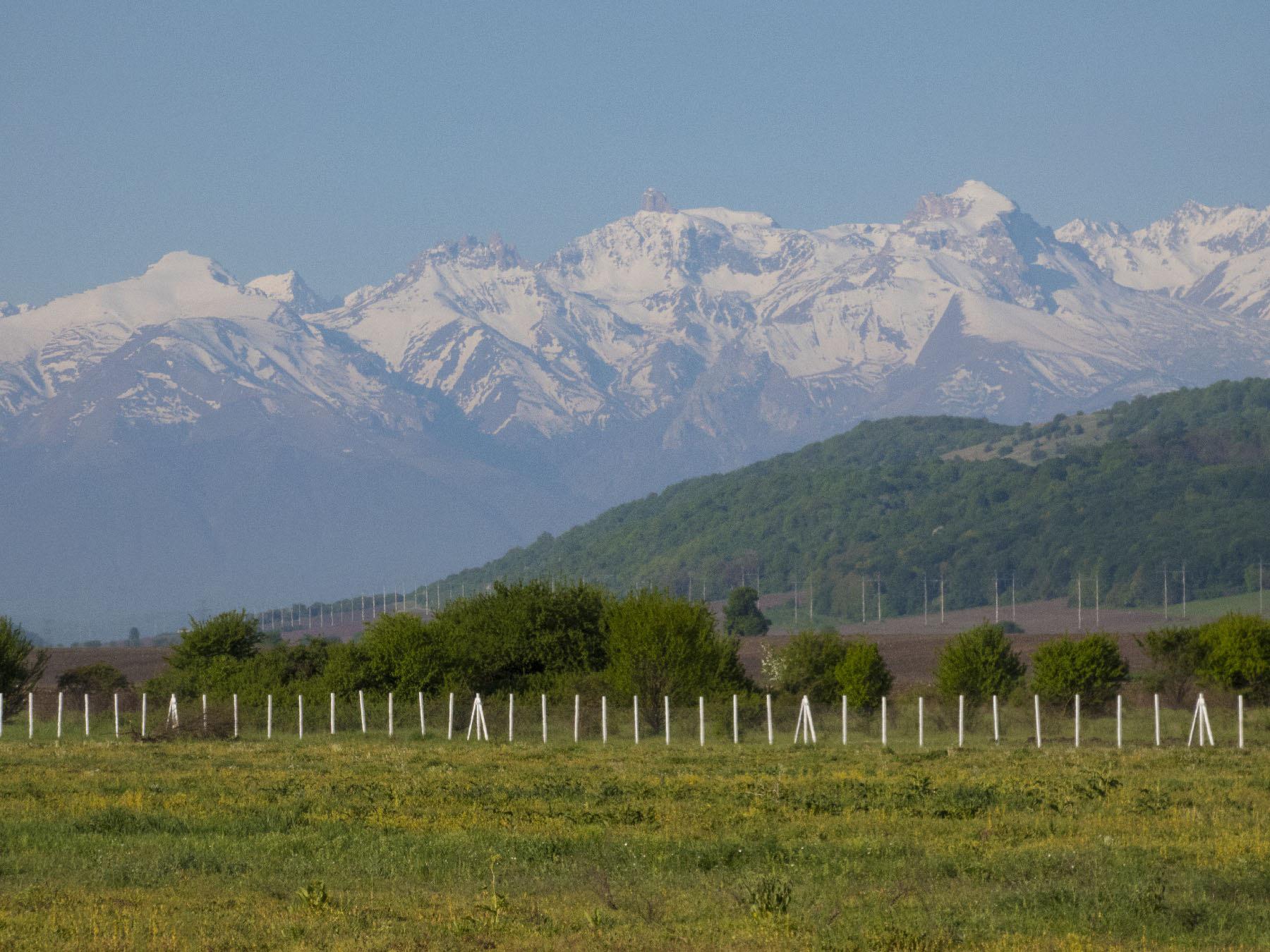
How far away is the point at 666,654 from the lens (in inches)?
2256

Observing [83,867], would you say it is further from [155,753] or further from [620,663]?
[620,663]

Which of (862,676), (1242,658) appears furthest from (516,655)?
(1242,658)

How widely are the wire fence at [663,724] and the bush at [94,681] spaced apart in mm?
26018

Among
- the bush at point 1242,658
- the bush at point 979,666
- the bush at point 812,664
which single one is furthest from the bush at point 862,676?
the bush at point 1242,658

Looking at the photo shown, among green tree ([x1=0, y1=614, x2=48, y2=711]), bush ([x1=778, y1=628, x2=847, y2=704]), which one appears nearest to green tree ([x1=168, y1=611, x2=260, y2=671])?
green tree ([x1=0, y1=614, x2=48, y2=711])

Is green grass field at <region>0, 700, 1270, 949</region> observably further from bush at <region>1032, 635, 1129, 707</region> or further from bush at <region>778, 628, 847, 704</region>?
bush at <region>778, 628, 847, 704</region>

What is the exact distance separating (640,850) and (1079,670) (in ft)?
151

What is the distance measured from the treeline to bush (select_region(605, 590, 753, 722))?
39 mm

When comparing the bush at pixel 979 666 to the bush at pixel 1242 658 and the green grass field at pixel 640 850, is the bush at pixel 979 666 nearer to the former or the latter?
the bush at pixel 1242 658

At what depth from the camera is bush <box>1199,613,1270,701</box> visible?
60.6 m

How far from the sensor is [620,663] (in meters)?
57.5

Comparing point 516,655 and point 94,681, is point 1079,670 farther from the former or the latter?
point 94,681

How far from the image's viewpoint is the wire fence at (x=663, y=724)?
4384 cm

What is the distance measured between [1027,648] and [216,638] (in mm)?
82269
